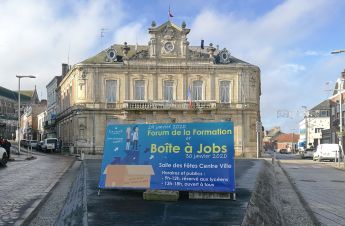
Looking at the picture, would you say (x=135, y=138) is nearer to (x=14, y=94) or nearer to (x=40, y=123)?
(x=40, y=123)

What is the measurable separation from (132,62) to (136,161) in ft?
177

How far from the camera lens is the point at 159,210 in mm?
9453

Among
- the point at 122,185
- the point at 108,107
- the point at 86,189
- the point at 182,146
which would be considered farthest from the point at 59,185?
the point at 108,107

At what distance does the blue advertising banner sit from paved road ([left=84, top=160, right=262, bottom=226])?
0.38 meters

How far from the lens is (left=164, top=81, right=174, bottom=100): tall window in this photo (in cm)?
6538

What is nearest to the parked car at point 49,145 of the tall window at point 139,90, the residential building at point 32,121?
the tall window at point 139,90

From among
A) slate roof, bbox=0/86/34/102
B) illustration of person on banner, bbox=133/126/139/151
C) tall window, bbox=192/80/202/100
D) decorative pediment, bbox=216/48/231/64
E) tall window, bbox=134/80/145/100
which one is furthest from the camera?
slate roof, bbox=0/86/34/102

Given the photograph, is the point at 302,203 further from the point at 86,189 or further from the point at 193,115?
the point at 193,115

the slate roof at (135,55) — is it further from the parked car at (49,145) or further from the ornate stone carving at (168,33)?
the parked car at (49,145)

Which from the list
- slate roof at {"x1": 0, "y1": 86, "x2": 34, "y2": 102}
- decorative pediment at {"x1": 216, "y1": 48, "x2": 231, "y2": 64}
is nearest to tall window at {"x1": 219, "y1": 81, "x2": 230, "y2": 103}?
decorative pediment at {"x1": 216, "y1": 48, "x2": 231, "y2": 64}

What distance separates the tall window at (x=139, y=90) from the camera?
6538 centimetres

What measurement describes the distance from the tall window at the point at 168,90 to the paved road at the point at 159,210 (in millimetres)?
53685

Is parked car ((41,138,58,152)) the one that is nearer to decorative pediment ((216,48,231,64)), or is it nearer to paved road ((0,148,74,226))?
decorative pediment ((216,48,231,64))

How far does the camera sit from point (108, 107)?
64750mm
